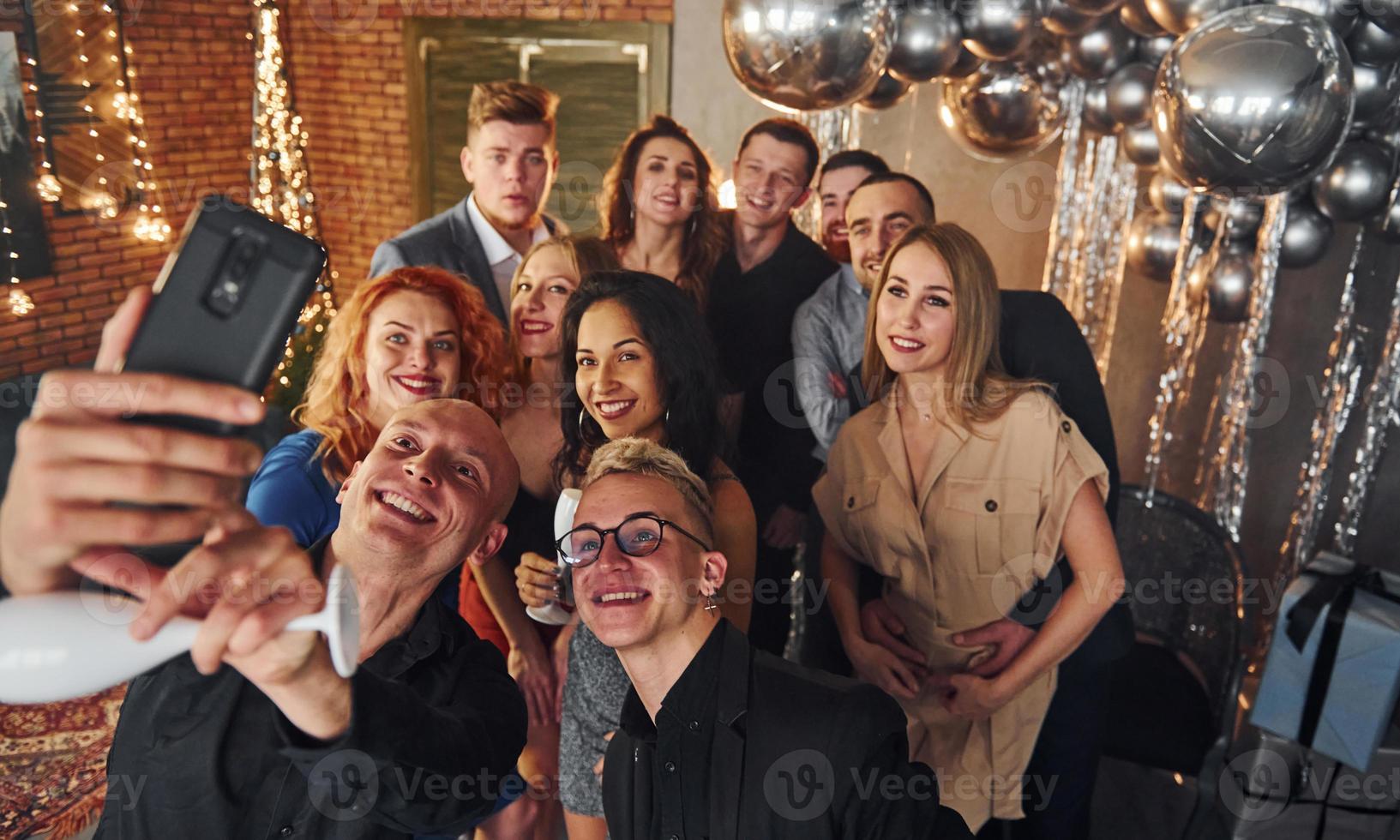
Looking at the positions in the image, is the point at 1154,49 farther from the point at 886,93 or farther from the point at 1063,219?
the point at 1063,219

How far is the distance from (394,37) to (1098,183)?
3.82 metres

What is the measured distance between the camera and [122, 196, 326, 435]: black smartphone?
0.57 metres

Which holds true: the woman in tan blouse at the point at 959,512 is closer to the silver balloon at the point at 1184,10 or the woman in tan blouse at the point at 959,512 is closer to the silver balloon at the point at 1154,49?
the silver balloon at the point at 1184,10

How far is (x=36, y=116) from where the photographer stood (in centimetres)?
437

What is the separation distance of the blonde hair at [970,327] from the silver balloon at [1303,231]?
4.20 ft

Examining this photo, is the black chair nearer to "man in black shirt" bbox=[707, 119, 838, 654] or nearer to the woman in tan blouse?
the woman in tan blouse

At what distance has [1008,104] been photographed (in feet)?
9.13

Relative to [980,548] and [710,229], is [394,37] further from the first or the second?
[980,548]

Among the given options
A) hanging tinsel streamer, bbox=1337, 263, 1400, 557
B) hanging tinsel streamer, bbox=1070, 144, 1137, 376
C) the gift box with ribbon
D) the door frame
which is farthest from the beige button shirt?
the door frame

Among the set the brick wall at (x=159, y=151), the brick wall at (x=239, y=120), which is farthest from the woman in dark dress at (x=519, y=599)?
the brick wall at (x=239, y=120)

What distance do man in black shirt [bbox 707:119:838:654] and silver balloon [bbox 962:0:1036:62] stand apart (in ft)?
1.51

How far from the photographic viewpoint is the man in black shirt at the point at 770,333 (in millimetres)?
2438

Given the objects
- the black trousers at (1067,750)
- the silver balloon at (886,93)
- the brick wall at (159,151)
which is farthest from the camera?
the brick wall at (159,151)

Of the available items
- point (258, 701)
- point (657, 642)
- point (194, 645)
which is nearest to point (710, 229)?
point (657, 642)
